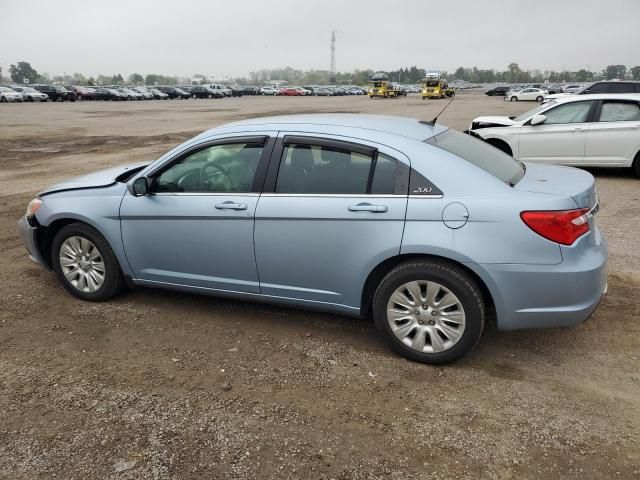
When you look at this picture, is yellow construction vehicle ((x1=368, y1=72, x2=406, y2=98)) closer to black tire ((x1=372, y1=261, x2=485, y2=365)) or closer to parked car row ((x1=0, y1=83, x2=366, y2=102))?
parked car row ((x1=0, y1=83, x2=366, y2=102))

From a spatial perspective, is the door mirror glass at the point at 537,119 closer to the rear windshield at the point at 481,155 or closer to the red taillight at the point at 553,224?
the rear windshield at the point at 481,155

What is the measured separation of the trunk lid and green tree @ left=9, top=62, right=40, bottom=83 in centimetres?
17623

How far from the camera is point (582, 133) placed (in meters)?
9.78

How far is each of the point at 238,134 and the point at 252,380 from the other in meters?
1.84

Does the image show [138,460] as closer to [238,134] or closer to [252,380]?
[252,380]

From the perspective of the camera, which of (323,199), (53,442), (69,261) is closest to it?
(53,442)

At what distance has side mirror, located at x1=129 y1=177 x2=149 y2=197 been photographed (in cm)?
417

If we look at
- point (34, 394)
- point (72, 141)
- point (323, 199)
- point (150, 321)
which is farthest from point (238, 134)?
point (72, 141)

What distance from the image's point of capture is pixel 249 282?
4000 millimetres

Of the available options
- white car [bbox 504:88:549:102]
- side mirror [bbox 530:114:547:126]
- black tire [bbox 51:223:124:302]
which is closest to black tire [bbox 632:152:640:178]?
side mirror [bbox 530:114:547:126]

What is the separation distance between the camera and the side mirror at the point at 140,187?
4.17m

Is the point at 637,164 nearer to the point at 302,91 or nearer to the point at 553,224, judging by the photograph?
the point at 553,224

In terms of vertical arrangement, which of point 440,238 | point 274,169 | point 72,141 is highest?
point 274,169

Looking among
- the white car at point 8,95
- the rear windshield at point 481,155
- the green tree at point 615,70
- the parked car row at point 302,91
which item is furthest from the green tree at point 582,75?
the rear windshield at point 481,155
